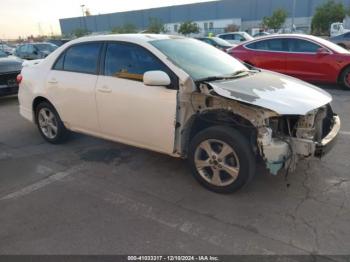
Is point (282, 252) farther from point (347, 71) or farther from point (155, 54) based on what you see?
point (347, 71)

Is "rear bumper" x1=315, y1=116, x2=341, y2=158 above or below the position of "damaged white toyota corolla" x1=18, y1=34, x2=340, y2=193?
below

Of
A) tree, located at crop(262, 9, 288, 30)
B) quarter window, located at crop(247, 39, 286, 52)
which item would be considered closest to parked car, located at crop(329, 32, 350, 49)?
quarter window, located at crop(247, 39, 286, 52)

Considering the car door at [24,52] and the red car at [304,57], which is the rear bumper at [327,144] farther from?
the car door at [24,52]

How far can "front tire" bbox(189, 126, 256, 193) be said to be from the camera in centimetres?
336

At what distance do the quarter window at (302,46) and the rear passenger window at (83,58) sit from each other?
21.8 feet

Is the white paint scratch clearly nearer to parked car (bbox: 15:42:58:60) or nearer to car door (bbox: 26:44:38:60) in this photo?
parked car (bbox: 15:42:58:60)

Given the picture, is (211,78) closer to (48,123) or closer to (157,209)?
(157,209)

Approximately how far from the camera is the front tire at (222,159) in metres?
3.36

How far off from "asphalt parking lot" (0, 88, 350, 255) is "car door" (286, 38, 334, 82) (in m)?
4.78

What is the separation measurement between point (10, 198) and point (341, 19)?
51.6 meters

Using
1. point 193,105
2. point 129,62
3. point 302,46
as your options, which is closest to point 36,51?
point 302,46

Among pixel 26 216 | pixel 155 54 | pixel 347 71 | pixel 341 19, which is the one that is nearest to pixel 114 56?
pixel 155 54

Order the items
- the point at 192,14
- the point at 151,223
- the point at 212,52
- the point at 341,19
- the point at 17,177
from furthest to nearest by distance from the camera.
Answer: the point at 192,14
the point at 341,19
the point at 212,52
the point at 17,177
the point at 151,223

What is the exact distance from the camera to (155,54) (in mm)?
3873
